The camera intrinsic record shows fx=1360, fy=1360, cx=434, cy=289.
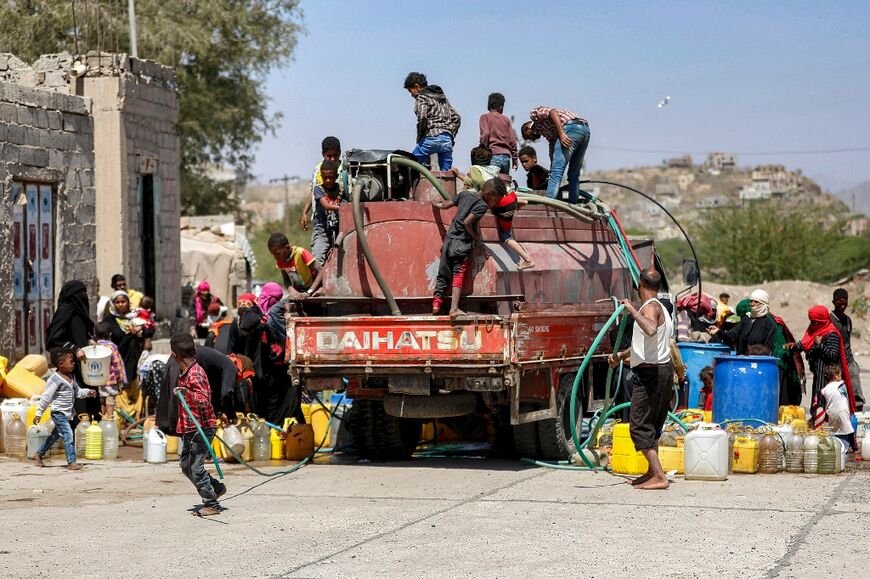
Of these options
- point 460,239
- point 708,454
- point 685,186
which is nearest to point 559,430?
point 708,454

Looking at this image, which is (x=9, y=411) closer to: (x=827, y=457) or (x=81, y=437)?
(x=81, y=437)

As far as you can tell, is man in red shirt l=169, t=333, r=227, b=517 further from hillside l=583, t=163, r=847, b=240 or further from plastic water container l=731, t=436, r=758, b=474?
hillside l=583, t=163, r=847, b=240

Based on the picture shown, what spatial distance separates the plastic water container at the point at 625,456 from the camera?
1202 centimetres

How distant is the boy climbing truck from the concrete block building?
19.8 feet

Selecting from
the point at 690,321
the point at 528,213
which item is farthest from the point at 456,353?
the point at 690,321

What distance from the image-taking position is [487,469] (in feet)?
40.9

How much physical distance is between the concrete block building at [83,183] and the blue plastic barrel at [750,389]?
8853mm

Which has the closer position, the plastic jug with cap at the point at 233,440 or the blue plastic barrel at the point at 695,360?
the plastic jug with cap at the point at 233,440

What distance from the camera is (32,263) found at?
17906mm

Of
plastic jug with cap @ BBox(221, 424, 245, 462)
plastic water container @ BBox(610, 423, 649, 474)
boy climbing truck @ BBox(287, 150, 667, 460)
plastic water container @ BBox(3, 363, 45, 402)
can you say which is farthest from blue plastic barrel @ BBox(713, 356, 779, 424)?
plastic water container @ BBox(3, 363, 45, 402)

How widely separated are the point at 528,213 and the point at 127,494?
468 cm

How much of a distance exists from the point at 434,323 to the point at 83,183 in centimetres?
919

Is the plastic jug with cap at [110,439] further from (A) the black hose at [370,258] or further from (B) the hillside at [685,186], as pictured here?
(B) the hillside at [685,186]

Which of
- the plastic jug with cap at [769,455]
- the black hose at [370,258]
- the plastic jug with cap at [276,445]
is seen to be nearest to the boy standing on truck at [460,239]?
the black hose at [370,258]
